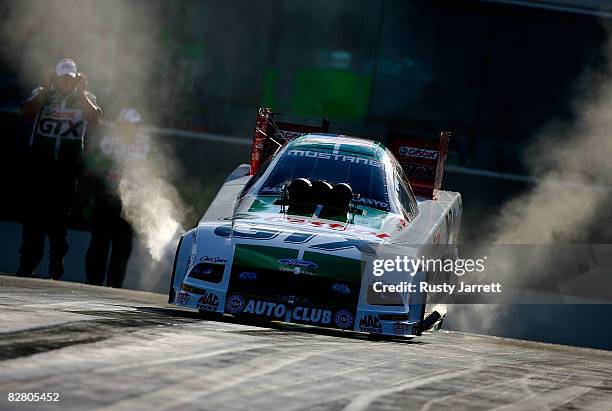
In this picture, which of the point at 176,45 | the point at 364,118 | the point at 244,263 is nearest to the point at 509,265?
the point at 364,118

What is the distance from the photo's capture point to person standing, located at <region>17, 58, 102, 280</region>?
40.5ft

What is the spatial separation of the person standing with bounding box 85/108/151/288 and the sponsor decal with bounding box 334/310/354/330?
4917mm

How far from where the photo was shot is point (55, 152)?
12.3 metres

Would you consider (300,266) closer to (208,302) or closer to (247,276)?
(247,276)

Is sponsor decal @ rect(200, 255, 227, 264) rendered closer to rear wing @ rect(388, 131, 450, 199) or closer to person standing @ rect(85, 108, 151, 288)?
rear wing @ rect(388, 131, 450, 199)

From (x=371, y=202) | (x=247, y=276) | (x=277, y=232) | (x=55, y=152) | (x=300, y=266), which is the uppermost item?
(x=55, y=152)

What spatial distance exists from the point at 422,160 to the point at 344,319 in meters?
4.38

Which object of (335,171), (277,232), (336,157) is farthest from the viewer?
(336,157)

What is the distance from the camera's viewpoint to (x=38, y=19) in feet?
59.5

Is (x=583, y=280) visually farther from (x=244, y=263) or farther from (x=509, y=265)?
(x=244, y=263)

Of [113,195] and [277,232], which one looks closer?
[277,232]

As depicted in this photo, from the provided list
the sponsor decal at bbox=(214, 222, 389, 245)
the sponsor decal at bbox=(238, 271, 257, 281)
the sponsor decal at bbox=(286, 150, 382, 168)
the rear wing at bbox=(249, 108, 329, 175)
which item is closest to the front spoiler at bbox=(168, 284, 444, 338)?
the sponsor decal at bbox=(238, 271, 257, 281)

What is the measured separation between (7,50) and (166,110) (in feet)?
7.47

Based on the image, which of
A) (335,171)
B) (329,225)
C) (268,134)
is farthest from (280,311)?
Result: (268,134)
